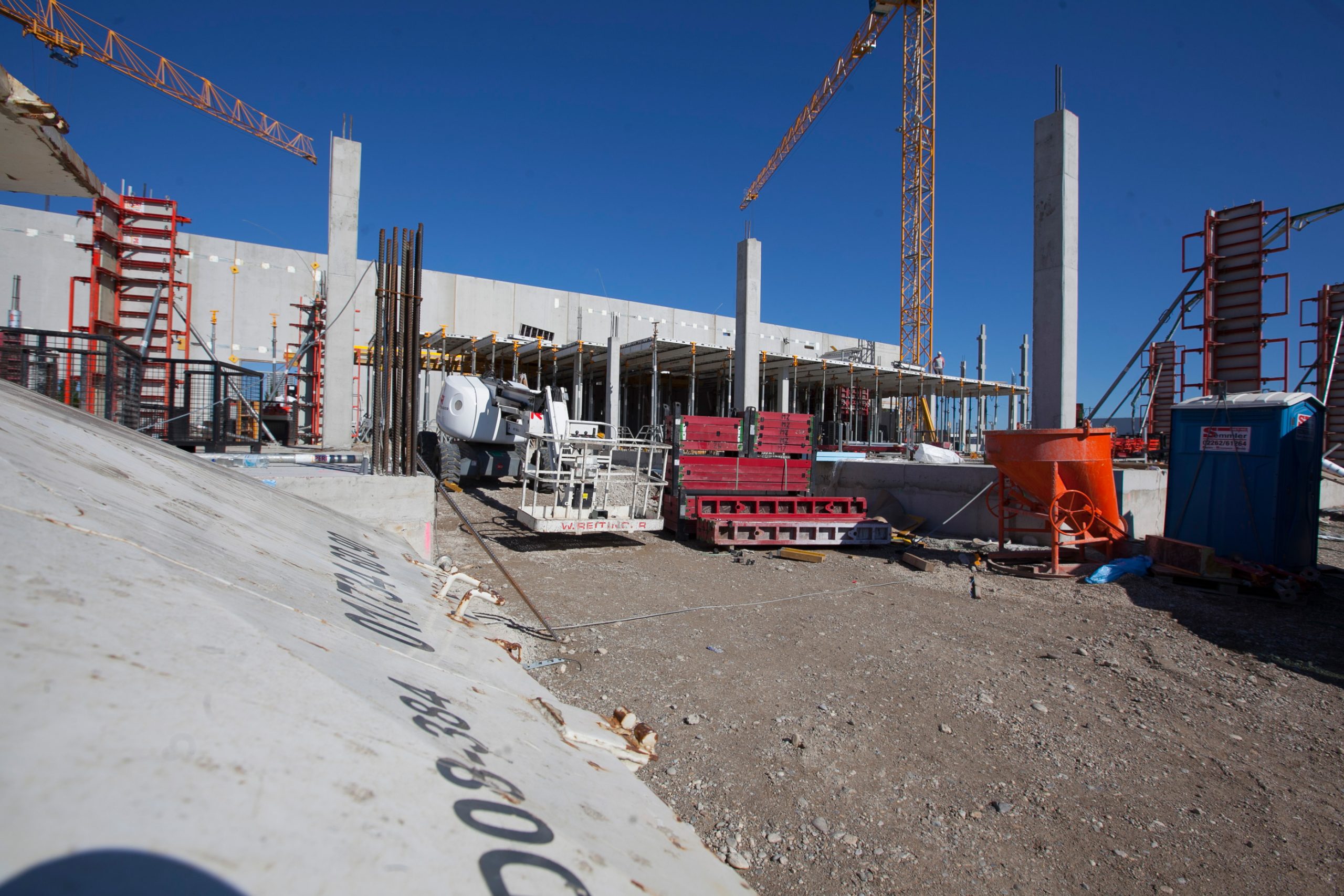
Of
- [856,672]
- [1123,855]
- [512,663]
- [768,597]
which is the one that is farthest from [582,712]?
[768,597]

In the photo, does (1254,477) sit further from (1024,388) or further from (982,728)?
(1024,388)

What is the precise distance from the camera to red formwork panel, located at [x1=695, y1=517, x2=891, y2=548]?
10172 millimetres

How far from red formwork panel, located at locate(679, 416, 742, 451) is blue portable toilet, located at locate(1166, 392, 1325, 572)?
6.54 metres

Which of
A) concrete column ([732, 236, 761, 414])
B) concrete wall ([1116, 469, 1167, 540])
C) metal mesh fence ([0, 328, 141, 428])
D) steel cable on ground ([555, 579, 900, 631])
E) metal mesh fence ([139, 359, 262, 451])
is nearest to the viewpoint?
steel cable on ground ([555, 579, 900, 631])

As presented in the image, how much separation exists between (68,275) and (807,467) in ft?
98.2

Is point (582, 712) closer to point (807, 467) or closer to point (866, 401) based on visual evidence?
point (807, 467)

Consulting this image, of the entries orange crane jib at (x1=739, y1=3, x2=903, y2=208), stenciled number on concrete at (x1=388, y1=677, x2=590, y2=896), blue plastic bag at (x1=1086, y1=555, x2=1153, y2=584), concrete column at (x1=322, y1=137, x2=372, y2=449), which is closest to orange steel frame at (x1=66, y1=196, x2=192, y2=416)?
concrete column at (x1=322, y1=137, x2=372, y2=449)

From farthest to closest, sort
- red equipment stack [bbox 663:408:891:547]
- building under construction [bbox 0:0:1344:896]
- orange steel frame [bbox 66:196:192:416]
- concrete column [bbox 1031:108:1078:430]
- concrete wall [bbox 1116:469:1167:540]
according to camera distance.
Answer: orange steel frame [bbox 66:196:192:416]
concrete column [bbox 1031:108:1078:430]
concrete wall [bbox 1116:469:1167:540]
red equipment stack [bbox 663:408:891:547]
building under construction [bbox 0:0:1344:896]

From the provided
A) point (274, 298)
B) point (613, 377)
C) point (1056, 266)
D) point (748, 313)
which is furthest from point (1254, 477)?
point (274, 298)

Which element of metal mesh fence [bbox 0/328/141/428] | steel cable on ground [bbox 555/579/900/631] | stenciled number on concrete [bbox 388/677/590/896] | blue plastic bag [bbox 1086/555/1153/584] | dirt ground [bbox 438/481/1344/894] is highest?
metal mesh fence [bbox 0/328/141/428]

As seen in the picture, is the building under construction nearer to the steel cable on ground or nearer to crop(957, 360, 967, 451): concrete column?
the steel cable on ground

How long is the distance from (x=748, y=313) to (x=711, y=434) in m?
9.38

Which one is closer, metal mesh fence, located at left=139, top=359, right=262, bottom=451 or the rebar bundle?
the rebar bundle

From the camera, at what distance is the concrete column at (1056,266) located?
10953mm
